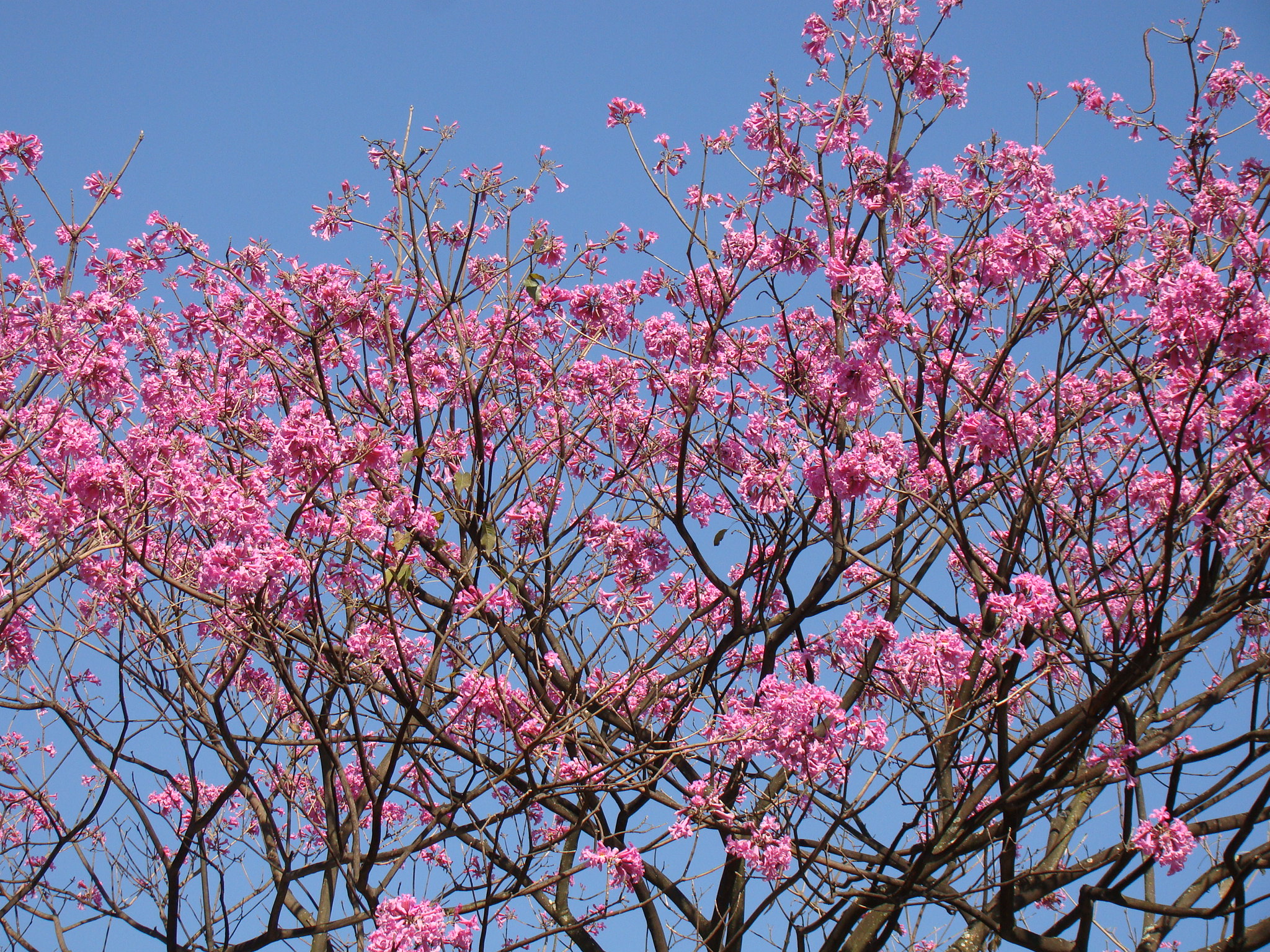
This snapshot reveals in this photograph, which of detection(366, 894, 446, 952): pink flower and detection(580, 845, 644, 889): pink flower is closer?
detection(366, 894, 446, 952): pink flower

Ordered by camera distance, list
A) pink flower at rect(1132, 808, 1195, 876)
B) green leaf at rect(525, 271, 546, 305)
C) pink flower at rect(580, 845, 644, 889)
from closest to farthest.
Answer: pink flower at rect(1132, 808, 1195, 876), pink flower at rect(580, 845, 644, 889), green leaf at rect(525, 271, 546, 305)

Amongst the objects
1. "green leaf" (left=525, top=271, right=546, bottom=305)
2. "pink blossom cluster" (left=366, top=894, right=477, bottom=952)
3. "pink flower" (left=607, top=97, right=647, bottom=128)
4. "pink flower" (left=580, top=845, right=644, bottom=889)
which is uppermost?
"pink flower" (left=607, top=97, right=647, bottom=128)

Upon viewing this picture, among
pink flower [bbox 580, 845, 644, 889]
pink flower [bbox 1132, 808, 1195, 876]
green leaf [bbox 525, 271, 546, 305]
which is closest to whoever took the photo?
pink flower [bbox 1132, 808, 1195, 876]

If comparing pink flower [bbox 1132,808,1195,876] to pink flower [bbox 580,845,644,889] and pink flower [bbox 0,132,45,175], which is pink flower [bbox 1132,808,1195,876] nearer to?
pink flower [bbox 580,845,644,889]

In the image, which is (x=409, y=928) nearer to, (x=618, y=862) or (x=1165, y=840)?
(x=618, y=862)

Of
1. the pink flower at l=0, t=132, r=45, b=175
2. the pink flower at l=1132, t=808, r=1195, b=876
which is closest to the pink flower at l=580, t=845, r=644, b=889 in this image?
the pink flower at l=1132, t=808, r=1195, b=876

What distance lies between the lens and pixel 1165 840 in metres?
4.52

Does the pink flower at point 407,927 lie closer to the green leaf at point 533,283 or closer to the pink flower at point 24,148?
the green leaf at point 533,283

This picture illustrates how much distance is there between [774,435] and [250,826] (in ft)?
16.5

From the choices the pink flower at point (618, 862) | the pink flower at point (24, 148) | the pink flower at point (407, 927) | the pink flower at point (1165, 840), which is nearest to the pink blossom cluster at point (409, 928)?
the pink flower at point (407, 927)

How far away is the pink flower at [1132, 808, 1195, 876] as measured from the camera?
4.48 meters

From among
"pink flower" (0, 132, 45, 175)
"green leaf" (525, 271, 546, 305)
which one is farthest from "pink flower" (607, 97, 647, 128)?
"pink flower" (0, 132, 45, 175)

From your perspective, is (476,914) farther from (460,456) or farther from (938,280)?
(938,280)

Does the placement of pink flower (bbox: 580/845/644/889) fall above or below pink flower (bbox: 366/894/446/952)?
above
